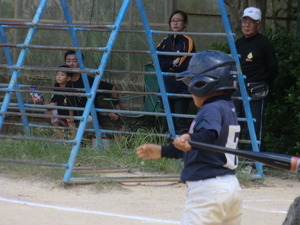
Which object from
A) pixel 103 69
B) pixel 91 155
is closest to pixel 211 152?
pixel 103 69

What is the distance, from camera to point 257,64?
7.98m

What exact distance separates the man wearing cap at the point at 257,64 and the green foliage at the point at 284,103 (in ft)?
1.21

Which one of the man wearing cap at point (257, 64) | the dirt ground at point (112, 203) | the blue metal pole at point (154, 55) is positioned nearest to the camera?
the dirt ground at point (112, 203)

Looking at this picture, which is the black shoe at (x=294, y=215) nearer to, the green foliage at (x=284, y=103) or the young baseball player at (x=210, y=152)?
the young baseball player at (x=210, y=152)

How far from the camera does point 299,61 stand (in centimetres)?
827

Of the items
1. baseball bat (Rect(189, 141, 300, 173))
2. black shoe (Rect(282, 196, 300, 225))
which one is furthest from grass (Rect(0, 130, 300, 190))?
baseball bat (Rect(189, 141, 300, 173))

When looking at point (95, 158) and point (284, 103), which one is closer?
point (95, 158)

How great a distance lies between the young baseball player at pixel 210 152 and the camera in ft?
12.9

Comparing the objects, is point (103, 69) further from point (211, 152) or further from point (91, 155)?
point (211, 152)

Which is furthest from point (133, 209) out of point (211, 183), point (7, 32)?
point (7, 32)

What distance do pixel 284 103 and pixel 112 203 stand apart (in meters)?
3.21

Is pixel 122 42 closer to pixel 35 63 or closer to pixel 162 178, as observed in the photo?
pixel 35 63

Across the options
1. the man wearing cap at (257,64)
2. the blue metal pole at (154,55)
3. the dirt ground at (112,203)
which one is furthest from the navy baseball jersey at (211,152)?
the man wearing cap at (257,64)

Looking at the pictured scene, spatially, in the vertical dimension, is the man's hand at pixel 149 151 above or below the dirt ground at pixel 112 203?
above
